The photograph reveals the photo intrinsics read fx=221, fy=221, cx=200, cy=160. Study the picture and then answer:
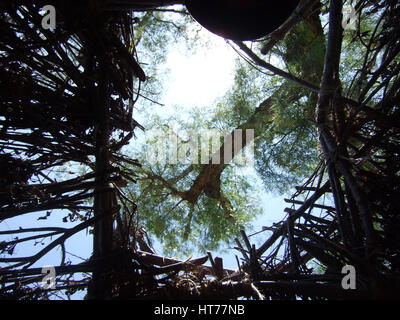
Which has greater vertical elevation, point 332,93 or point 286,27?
point 286,27

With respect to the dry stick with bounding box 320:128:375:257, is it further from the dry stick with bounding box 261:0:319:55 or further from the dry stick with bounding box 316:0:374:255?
the dry stick with bounding box 261:0:319:55

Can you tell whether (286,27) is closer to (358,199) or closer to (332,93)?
(332,93)

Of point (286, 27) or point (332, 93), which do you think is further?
point (286, 27)

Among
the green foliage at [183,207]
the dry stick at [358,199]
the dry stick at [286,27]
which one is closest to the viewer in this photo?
the dry stick at [358,199]

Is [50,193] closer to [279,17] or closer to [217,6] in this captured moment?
[217,6]

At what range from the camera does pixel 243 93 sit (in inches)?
175

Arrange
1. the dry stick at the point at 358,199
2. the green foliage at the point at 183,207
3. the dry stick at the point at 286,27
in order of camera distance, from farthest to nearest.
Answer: the green foliage at the point at 183,207, the dry stick at the point at 286,27, the dry stick at the point at 358,199

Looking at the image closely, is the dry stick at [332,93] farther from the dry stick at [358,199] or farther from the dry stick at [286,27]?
the dry stick at [286,27]

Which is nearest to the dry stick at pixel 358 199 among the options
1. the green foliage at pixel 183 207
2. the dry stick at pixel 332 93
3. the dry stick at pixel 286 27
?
the dry stick at pixel 332 93

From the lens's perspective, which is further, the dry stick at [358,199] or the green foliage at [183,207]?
the green foliage at [183,207]

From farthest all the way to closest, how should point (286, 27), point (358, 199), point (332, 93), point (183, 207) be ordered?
point (183, 207)
point (286, 27)
point (332, 93)
point (358, 199)

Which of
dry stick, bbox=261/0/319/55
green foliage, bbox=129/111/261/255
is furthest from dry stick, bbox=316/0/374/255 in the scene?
green foliage, bbox=129/111/261/255

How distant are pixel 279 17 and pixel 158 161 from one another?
4.25m

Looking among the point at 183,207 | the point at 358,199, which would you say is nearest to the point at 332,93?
the point at 358,199
